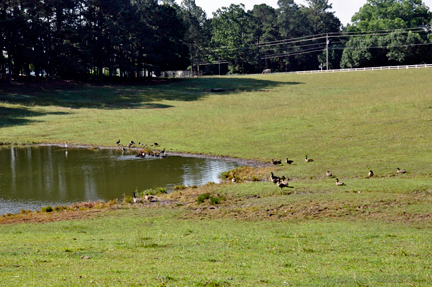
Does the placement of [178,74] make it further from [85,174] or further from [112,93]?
[85,174]

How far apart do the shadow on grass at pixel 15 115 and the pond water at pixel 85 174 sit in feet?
52.8

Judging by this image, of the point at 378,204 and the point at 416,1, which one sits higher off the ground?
the point at 416,1

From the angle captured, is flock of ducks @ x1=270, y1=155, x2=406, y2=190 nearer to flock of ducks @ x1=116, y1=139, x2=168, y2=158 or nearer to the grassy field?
the grassy field

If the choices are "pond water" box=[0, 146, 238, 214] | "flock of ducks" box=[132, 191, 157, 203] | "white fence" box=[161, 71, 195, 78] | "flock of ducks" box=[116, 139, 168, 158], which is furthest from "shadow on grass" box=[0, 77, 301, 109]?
"flock of ducks" box=[132, 191, 157, 203]

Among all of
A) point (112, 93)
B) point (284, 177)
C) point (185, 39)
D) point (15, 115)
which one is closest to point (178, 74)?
point (185, 39)

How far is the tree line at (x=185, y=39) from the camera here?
283 ft

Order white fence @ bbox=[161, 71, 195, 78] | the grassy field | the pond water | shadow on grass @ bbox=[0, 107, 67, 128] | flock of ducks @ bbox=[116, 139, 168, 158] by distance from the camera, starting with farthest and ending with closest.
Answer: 1. white fence @ bbox=[161, 71, 195, 78]
2. shadow on grass @ bbox=[0, 107, 67, 128]
3. flock of ducks @ bbox=[116, 139, 168, 158]
4. the pond water
5. the grassy field

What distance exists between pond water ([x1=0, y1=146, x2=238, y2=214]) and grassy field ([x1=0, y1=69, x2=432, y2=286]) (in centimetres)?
325

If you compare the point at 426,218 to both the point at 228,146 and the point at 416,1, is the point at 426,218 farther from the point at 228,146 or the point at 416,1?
the point at 416,1

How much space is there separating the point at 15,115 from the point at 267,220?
53175 millimetres

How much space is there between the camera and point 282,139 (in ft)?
132

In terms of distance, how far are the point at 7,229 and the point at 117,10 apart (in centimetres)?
8893

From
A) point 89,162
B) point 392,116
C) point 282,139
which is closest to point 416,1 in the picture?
point 392,116

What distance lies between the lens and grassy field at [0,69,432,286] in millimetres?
10440
